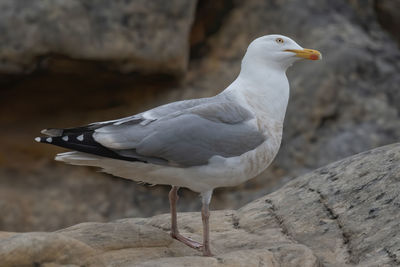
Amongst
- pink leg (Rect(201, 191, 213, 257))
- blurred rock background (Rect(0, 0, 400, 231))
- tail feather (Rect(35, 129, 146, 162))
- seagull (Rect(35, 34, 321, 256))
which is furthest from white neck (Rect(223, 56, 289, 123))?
blurred rock background (Rect(0, 0, 400, 231))

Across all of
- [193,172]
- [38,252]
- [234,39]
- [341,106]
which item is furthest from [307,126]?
[38,252]

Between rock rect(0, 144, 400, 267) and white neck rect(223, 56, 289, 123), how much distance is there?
0.64 m

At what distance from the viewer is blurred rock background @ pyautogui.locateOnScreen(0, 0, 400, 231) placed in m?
7.18

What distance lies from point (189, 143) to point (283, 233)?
0.88m

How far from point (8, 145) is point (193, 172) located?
472 cm

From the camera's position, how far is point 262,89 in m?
4.17

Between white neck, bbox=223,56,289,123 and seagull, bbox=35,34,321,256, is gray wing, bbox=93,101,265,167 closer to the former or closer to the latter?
seagull, bbox=35,34,321,256

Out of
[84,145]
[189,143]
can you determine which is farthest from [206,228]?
[84,145]

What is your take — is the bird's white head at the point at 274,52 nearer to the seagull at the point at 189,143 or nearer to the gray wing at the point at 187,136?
the seagull at the point at 189,143

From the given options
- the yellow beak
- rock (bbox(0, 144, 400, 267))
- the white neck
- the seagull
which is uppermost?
the yellow beak

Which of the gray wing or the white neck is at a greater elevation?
the white neck

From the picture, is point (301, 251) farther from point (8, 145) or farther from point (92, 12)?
point (8, 145)

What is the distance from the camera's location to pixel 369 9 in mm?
8734

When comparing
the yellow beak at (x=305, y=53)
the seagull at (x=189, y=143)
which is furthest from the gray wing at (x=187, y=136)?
the yellow beak at (x=305, y=53)
